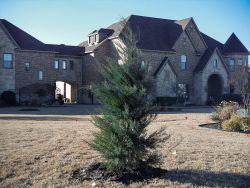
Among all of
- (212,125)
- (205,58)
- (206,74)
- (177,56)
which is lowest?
(212,125)

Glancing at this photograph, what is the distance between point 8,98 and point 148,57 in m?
16.4

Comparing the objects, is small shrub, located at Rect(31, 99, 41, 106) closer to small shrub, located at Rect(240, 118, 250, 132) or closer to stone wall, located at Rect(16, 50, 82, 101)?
stone wall, located at Rect(16, 50, 82, 101)

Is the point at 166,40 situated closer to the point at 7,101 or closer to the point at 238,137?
the point at 7,101

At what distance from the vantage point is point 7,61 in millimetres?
42094

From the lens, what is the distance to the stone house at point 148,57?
140 feet

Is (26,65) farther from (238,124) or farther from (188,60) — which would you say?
(238,124)

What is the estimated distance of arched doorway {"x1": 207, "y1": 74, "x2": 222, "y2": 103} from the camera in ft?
164

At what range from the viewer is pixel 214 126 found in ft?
63.1

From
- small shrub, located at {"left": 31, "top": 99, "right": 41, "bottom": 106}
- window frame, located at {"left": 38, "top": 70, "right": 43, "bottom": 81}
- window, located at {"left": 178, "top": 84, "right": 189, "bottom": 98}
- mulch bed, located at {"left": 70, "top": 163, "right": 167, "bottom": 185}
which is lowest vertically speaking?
mulch bed, located at {"left": 70, "top": 163, "right": 167, "bottom": 185}

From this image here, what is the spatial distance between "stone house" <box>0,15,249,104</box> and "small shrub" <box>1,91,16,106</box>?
5.57 feet

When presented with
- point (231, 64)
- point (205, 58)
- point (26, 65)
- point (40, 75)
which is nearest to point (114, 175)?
point (26, 65)

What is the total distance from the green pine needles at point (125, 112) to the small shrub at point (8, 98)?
3374 centimetres

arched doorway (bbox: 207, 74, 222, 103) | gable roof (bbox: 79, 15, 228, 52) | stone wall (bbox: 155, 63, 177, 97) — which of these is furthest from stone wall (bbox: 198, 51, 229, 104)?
gable roof (bbox: 79, 15, 228, 52)

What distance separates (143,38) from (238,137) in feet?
104
